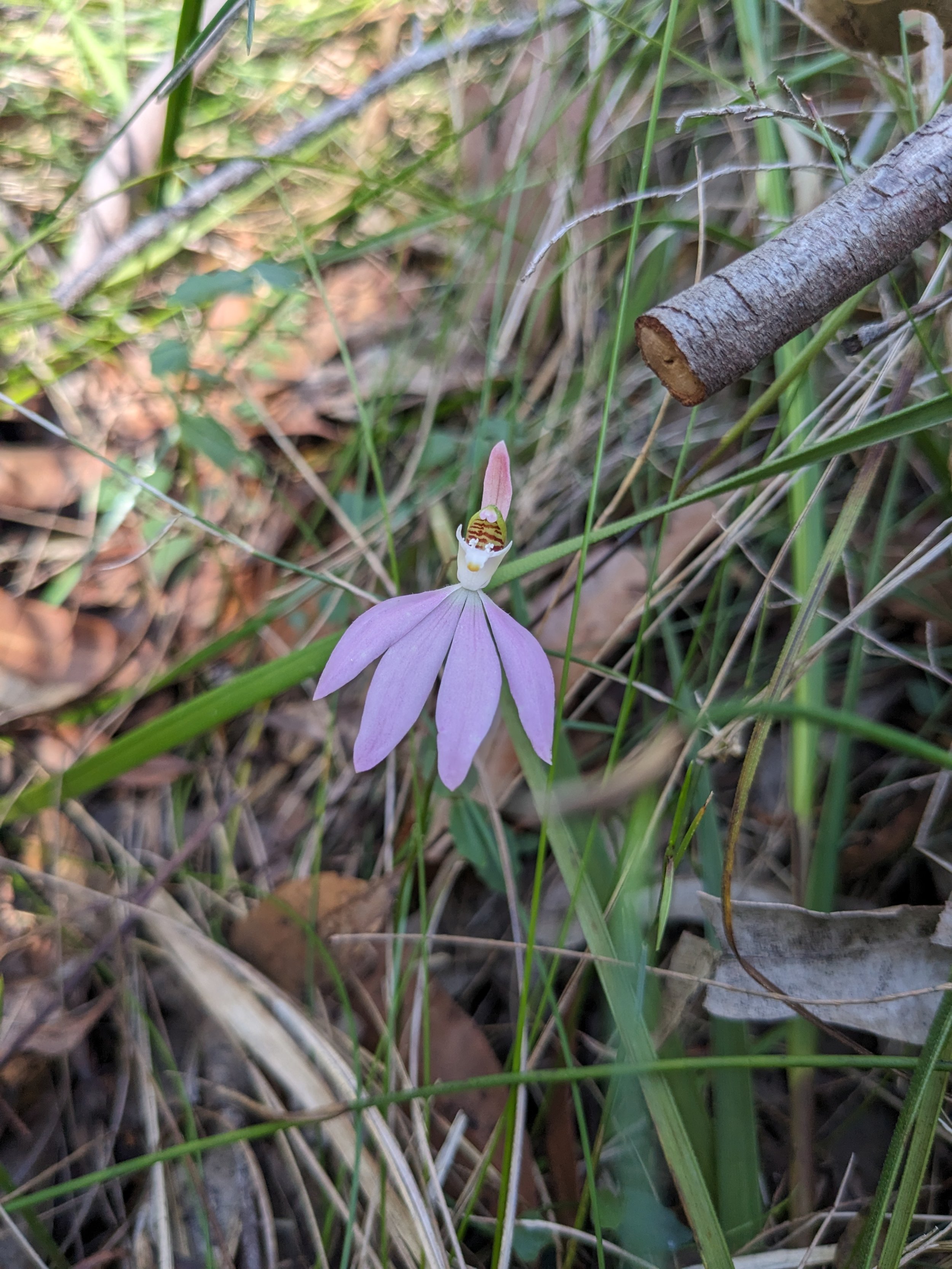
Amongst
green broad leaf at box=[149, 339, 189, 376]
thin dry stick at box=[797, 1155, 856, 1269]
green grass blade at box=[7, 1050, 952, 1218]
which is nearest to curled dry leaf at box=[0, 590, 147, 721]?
green broad leaf at box=[149, 339, 189, 376]

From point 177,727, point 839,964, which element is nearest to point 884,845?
point 839,964

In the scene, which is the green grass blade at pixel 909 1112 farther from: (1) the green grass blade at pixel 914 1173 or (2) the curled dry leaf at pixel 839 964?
(2) the curled dry leaf at pixel 839 964

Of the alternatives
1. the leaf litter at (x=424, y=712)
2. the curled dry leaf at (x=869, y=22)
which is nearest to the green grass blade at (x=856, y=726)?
the leaf litter at (x=424, y=712)

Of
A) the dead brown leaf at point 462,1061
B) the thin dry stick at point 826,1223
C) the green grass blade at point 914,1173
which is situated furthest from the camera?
the dead brown leaf at point 462,1061

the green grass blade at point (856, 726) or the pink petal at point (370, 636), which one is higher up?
the pink petal at point (370, 636)

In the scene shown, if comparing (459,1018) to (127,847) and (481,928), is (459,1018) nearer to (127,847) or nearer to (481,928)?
(481,928)

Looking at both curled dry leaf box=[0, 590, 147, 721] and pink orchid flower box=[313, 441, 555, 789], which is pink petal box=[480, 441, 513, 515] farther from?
curled dry leaf box=[0, 590, 147, 721]

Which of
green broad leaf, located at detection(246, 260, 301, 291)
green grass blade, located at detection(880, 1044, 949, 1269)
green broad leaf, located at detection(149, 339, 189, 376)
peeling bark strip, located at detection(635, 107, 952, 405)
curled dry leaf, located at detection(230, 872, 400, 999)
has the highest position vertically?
green broad leaf, located at detection(246, 260, 301, 291)
